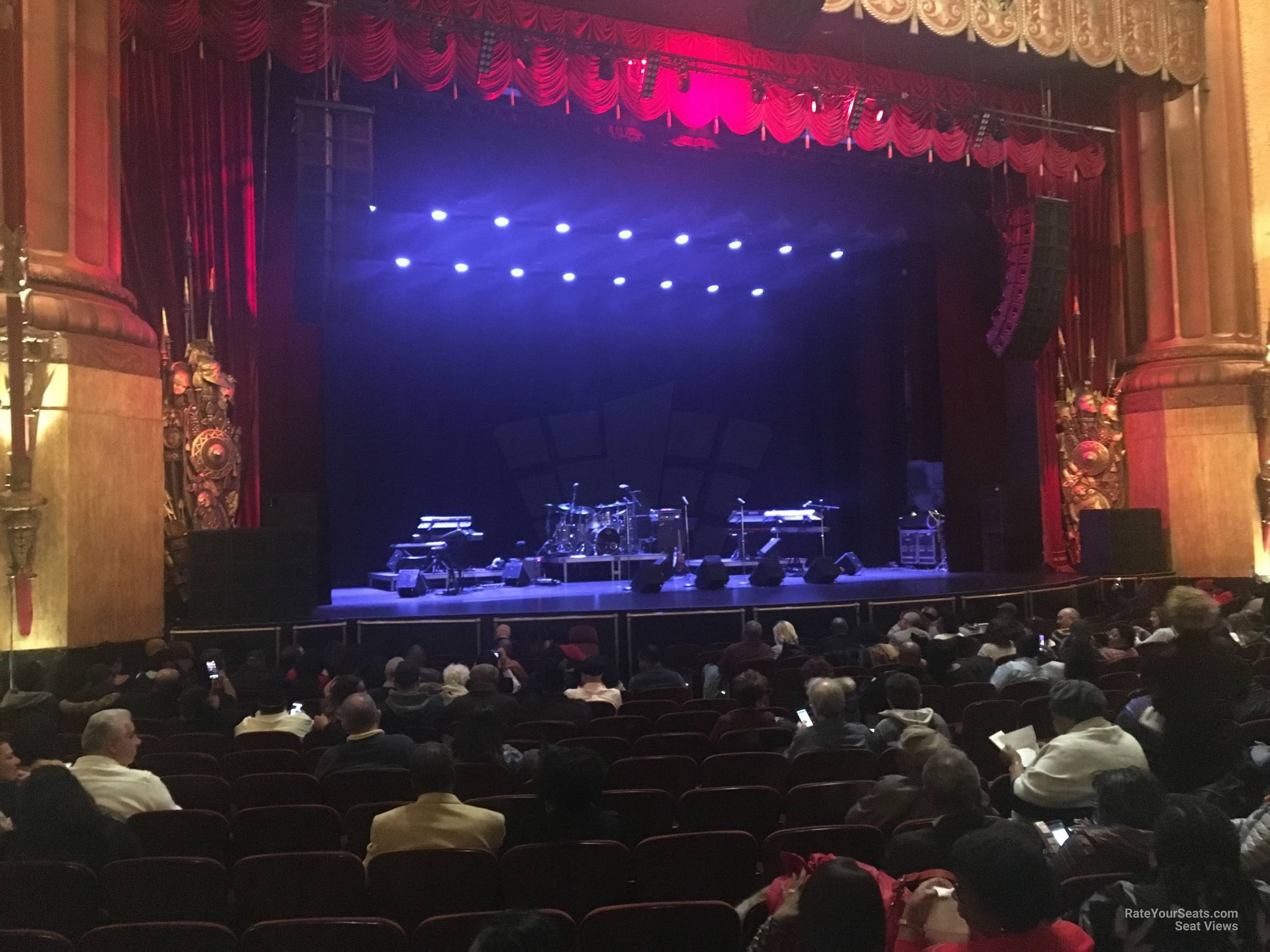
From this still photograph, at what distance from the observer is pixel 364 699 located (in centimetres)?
419

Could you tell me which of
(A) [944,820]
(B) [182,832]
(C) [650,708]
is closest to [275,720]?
(B) [182,832]

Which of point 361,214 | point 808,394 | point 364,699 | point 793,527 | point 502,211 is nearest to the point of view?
point 364,699

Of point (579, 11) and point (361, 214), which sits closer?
point (361, 214)

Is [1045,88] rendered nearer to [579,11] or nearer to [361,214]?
[579,11]

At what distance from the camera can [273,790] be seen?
3.78m

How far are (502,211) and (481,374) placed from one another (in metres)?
4.15

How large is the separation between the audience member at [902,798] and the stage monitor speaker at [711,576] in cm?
845

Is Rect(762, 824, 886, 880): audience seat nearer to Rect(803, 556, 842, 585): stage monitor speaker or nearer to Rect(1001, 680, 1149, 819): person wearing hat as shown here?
Rect(1001, 680, 1149, 819): person wearing hat

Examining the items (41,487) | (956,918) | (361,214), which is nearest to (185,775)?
(956,918)

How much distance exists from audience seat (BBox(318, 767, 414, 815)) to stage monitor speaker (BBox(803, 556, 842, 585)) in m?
9.18

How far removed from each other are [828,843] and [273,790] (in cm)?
208

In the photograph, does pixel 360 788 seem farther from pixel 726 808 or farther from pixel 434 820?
pixel 726 808

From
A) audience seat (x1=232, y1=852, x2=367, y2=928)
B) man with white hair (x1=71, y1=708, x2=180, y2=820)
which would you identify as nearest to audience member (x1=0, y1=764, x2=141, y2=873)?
man with white hair (x1=71, y1=708, x2=180, y2=820)

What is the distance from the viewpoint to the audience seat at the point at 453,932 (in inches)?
93.2
